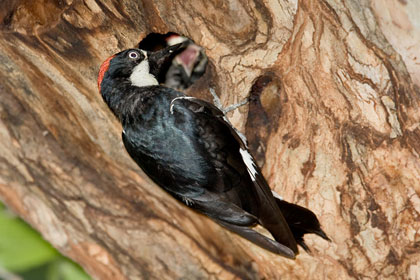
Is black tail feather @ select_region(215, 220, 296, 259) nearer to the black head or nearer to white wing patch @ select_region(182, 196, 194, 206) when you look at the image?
white wing patch @ select_region(182, 196, 194, 206)

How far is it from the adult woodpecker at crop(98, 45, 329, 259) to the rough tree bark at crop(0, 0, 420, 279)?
0.11m

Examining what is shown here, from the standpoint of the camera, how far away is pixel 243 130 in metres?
2.62

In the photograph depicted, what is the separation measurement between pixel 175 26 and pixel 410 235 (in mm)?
1516

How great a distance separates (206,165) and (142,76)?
2.42 feet

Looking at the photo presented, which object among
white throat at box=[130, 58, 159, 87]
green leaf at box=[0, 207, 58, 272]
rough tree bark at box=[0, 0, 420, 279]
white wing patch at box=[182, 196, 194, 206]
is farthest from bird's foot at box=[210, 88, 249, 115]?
green leaf at box=[0, 207, 58, 272]

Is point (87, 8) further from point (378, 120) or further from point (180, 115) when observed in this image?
point (378, 120)

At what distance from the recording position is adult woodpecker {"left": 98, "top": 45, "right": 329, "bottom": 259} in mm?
2318

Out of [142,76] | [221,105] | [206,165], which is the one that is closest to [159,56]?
[142,76]

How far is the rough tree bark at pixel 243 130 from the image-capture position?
2080 millimetres

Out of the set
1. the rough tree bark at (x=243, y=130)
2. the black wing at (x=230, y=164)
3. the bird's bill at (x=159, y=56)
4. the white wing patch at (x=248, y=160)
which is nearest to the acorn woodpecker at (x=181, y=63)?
the bird's bill at (x=159, y=56)

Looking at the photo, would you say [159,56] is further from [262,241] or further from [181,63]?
[262,241]

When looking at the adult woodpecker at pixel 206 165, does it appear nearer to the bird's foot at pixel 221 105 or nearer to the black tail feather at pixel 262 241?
the black tail feather at pixel 262 241

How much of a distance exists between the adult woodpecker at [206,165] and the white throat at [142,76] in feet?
0.71

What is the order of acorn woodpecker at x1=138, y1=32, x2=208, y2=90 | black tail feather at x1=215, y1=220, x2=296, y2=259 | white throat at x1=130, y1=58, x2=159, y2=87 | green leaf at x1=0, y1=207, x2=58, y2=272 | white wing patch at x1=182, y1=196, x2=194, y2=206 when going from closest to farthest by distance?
green leaf at x1=0, y1=207, x2=58, y2=272 < black tail feather at x1=215, y1=220, x2=296, y2=259 < white wing patch at x1=182, y1=196, x2=194, y2=206 < white throat at x1=130, y1=58, x2=159, y2=87 < acorn woodpecker at x1=138, y1=32, x2=208, y2=90
